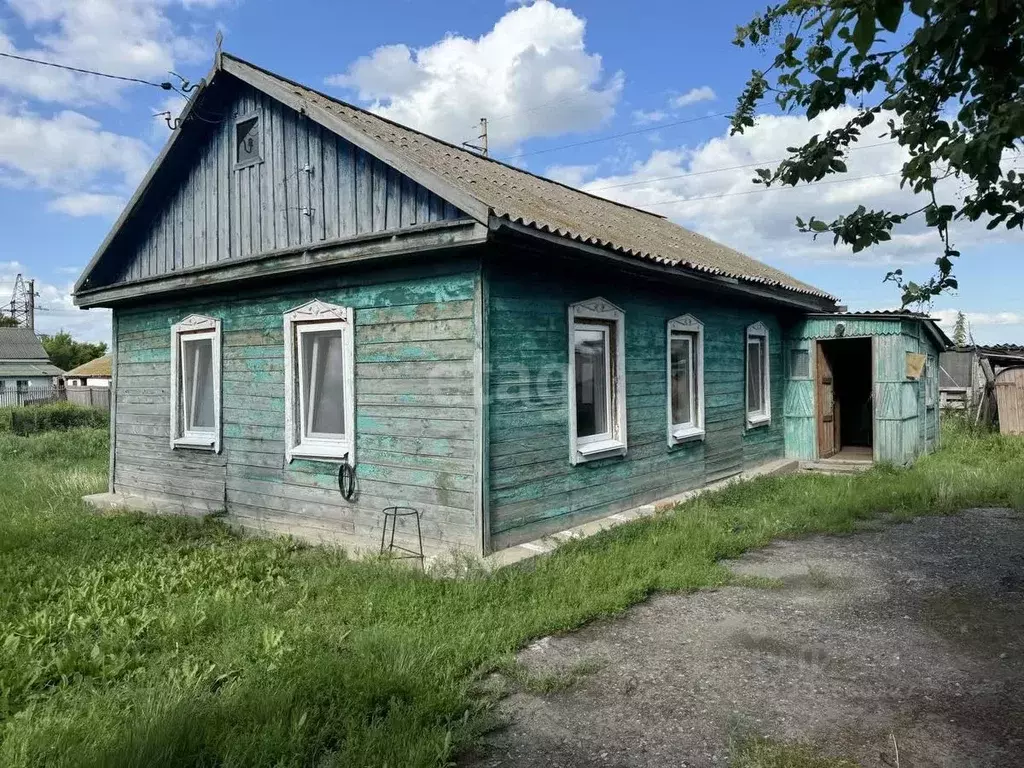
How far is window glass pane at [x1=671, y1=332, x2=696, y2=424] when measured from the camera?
9070 mm

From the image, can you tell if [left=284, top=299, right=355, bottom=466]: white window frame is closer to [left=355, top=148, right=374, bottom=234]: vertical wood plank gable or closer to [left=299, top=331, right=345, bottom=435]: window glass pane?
[left=299, top=331, right=345, bottom=435]: window glass pane

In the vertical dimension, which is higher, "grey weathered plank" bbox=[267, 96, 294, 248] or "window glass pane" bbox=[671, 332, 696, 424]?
"grey weathered plank" bbox=[267, 96, 294, 248]

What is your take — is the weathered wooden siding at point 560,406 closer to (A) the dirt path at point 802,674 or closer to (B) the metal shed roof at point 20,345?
(A) the dirt path at point 802,674

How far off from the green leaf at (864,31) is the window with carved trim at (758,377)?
365 inches

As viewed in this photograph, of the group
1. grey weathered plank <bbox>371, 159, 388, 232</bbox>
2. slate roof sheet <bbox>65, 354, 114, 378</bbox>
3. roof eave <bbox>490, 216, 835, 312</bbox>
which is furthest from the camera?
slate roof sheet <bbox>65, 354, 114, 378</bbox>

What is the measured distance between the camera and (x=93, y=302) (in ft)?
33.0

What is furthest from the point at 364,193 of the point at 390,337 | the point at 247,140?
the point at 247,140

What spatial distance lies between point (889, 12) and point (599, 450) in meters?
5.56

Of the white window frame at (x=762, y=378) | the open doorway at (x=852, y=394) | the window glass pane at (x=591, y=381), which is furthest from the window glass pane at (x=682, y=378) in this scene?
the open doorway at (x=852, y=394)

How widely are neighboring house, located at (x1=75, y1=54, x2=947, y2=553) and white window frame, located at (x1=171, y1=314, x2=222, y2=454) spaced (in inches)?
1.5

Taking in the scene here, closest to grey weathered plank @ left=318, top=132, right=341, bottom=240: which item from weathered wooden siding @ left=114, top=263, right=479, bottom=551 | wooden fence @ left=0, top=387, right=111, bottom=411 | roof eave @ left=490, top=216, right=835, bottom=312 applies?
weathered wooden siding @ left=114, top=263, right=479, bottom=551

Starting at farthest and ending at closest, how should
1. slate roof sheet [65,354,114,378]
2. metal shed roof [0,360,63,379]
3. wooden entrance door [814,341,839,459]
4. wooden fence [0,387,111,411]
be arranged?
slate roof sheet [65,354,114,378], metal shed roof [0,360,63,379], wooden fence [0,387,111,411], wooden entrance door [814,341,839,459]

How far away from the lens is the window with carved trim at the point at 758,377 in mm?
11211

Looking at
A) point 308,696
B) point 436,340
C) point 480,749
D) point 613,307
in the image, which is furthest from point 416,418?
point 480,749
